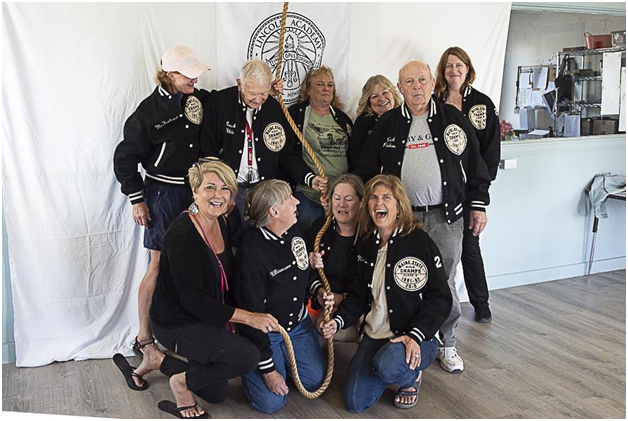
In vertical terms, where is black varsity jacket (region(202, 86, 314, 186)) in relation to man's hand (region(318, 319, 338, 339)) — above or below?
above

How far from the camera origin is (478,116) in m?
4.15

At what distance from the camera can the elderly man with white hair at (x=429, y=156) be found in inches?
142

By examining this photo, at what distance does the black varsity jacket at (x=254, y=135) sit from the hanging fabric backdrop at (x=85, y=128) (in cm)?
32

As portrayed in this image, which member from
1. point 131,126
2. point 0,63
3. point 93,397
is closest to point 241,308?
point 93,397

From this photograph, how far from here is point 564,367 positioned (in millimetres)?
3840

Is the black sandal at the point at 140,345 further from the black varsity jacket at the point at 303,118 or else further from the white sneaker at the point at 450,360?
the white sneaker at the point at 450,360

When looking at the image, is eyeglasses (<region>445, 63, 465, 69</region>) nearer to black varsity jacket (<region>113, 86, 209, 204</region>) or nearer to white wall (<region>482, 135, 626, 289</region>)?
white wall (<region>482, 135, 626, 289</region>)

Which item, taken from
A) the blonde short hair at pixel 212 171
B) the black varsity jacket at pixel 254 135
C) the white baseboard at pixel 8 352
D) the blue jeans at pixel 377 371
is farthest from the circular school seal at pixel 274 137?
the white baseboard at pixel 8 352

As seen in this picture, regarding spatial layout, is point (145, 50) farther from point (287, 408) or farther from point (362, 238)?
point (287, 408)

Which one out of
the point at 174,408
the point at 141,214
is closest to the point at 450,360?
the point at 174,408

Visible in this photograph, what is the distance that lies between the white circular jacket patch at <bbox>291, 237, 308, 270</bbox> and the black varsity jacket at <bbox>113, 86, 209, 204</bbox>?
730mm

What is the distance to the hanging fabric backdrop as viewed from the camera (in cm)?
364

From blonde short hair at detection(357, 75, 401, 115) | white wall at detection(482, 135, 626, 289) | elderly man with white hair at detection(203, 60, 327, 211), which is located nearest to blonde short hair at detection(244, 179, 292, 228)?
elderly man with white hair at detection(203, 60, 327, 211)

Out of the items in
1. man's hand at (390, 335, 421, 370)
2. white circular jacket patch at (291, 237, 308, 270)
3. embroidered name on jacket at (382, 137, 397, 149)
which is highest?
embroidered name on jacket at (382, 137, 397, 149)
